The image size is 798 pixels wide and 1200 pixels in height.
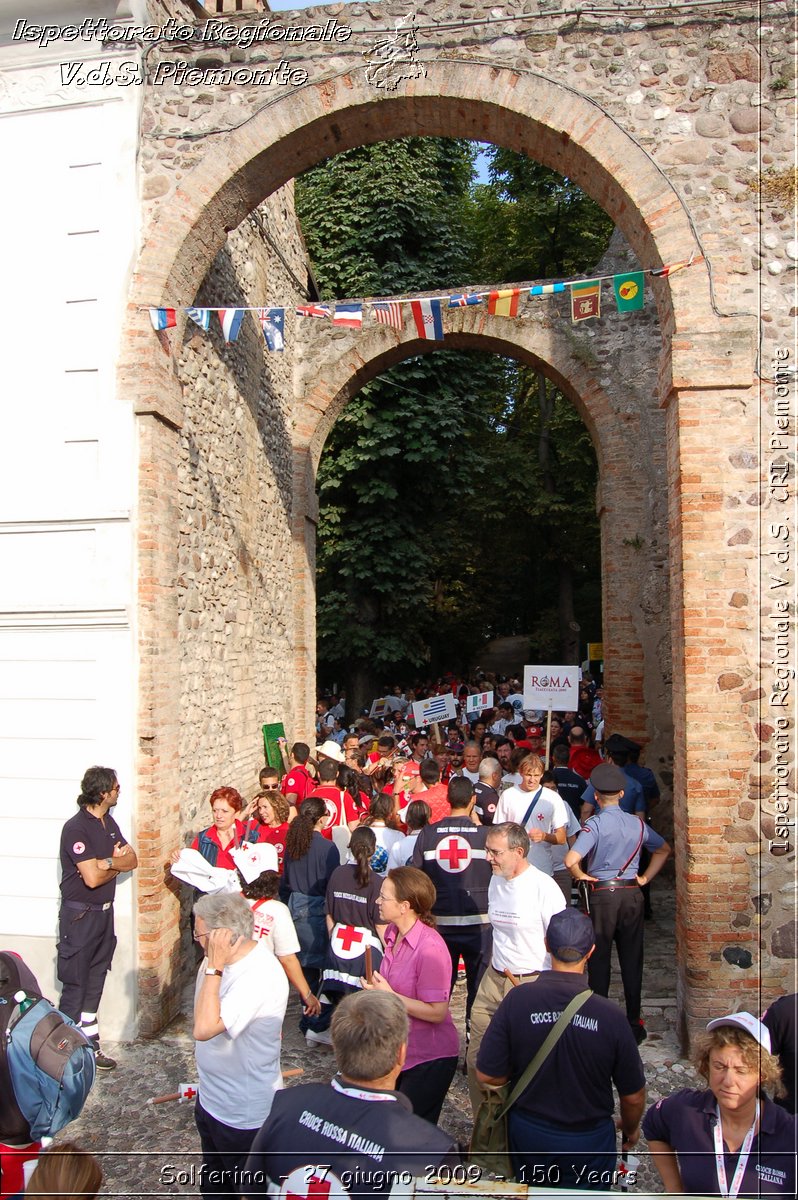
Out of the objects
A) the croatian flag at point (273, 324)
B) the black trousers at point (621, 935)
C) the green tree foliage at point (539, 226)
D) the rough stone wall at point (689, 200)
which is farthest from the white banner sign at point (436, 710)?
the green tree foliage at point (539, 226)

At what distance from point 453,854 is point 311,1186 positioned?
305 cm

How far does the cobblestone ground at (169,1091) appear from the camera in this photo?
4398 mm

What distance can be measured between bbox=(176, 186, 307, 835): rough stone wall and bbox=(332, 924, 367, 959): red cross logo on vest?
2.44m

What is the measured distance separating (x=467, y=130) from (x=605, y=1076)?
6759 mm

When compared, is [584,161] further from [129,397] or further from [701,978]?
[701,978]

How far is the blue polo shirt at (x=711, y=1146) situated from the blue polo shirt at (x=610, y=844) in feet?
8.47

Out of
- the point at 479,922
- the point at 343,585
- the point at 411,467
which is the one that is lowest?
the point at 479,922

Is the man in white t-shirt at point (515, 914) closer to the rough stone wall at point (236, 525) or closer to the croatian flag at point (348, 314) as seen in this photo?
the rough stone wall at point (236, 525)

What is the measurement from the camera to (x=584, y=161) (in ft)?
21.0

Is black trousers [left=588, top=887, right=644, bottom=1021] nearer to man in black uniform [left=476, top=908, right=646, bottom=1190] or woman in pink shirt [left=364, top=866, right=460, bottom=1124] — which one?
woman in pink shirt [left=364, top=866, right=460, bottom=1124]

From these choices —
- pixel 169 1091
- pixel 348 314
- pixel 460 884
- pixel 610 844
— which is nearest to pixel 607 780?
pixel 610 844

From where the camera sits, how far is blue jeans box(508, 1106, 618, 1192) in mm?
2945

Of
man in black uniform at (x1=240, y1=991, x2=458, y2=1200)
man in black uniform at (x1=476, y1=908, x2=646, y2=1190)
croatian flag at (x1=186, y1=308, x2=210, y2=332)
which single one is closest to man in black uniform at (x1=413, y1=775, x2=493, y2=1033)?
man in black uniform at (x1=476, y1=908, x2=646, y2=1190)

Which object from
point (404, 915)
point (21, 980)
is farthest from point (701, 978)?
point (21, 980)
